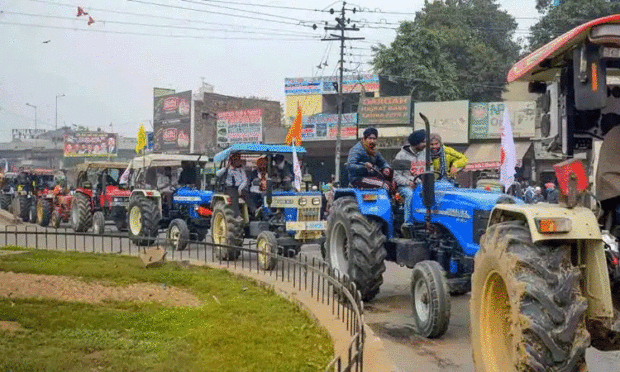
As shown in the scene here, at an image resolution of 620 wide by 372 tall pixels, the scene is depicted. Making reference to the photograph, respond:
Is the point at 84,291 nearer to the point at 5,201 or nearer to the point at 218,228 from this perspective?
the point at 218,228

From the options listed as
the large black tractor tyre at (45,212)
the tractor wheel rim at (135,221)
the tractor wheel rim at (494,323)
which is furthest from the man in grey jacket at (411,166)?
the large black tractor tyre at (45,212)

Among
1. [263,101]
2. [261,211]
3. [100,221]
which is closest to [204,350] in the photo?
[261,211]

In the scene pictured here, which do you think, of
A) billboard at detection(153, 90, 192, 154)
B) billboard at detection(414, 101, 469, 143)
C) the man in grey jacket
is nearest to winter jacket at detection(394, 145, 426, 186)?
the man in grey jacket

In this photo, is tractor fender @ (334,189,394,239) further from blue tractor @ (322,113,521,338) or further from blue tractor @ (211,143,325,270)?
blue tractor @ (211,143,325,270)

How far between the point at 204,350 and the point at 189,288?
356 centimetres

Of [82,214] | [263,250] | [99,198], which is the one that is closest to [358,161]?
[263,250]

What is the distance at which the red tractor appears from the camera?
742 inches

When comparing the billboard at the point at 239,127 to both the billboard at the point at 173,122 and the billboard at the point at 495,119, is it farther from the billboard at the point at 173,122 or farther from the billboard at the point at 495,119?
the billboard at the point at 495,119

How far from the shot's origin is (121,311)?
7.47m

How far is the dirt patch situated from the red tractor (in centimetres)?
916

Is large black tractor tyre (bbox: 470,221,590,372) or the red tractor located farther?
the red tractor

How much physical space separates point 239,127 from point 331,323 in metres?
36.5

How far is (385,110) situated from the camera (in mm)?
34781

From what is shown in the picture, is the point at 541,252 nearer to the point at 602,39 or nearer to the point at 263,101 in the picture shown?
the point at 602,39
